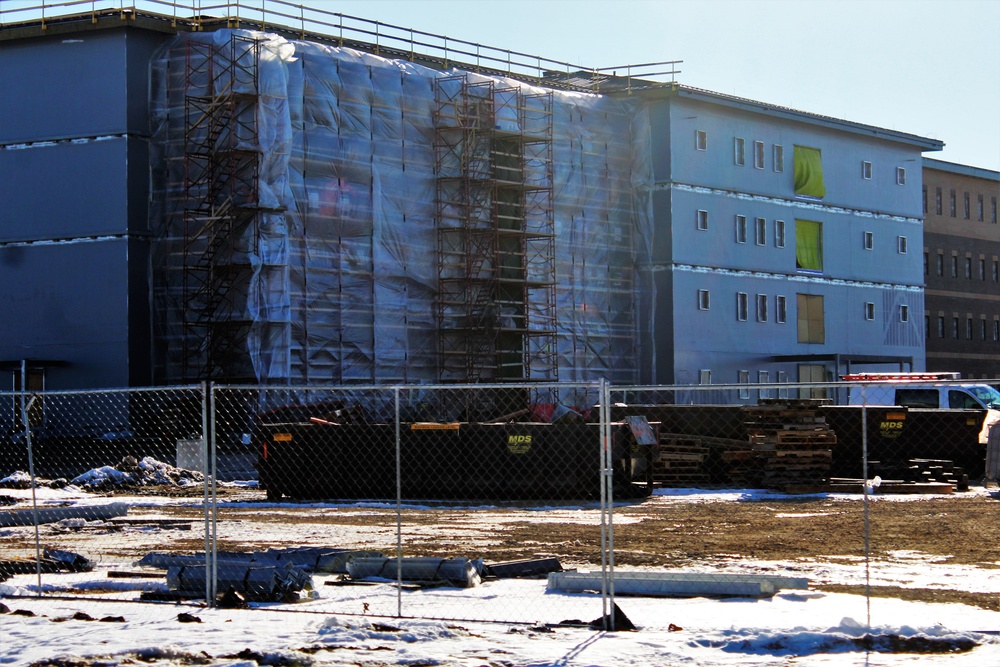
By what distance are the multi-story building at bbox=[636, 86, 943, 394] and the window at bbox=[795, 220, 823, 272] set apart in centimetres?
6

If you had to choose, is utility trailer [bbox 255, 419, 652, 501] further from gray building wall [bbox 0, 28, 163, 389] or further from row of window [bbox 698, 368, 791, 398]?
row of window [bbox 698, 368, 791, 398]

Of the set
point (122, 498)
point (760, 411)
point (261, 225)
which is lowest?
point (122, 498)

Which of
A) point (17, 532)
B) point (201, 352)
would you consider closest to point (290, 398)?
point (201, 352)

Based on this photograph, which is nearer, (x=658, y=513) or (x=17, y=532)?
(x=17, y=532)

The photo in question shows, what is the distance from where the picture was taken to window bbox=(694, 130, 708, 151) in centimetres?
5631

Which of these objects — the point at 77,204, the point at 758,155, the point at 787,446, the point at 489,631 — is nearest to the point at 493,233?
the point at 77,204

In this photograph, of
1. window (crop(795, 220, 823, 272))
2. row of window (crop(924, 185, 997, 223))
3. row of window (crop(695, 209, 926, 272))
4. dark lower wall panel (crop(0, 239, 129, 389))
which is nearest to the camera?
dark lower wall panel (crop(0, 239, 129, 389))

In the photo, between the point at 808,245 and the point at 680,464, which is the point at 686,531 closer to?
the point at 680,464

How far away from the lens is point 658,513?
23047 mm

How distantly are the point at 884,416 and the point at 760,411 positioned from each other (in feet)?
10.5

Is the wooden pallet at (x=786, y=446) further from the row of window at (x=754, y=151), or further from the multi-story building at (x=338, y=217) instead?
the row of window at (x=754, y=151)

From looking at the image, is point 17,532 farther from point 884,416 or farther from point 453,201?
point 453,201

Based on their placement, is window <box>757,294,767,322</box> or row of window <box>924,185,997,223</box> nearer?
window <box>757,294,767,322</box>

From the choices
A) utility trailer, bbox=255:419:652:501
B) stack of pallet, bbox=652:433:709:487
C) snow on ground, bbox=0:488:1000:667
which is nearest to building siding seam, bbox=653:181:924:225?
stack of pallet, bbox=652:433:709:487
